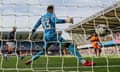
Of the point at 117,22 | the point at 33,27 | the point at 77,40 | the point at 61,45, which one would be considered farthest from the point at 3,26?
the point at 117,22

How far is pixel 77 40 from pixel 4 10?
275 centimetres

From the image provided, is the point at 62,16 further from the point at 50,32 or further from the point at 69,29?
the point at 50,32

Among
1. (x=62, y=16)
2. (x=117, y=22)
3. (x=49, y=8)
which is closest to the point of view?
(x=62, y=16)

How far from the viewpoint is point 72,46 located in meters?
7.55

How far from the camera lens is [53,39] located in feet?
24.2

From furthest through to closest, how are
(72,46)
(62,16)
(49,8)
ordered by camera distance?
(72,46), (49,8), (62,16)

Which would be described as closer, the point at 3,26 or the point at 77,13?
the point at 3,26

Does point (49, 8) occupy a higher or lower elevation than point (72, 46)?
higher

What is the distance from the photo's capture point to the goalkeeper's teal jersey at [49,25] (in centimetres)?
709

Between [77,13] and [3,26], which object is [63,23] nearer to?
[77,13]

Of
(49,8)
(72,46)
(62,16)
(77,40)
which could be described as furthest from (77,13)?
(77,40)

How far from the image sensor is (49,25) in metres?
7.16

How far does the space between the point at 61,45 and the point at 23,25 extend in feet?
4.65

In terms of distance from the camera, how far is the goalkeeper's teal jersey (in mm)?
7086
